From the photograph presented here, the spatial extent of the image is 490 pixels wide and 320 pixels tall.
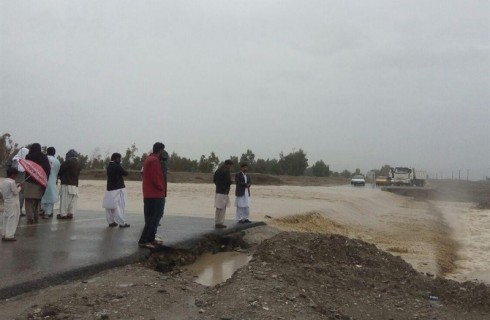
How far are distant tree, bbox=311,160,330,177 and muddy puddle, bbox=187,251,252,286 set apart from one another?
10052cm

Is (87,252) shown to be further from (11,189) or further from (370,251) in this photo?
(370,251)

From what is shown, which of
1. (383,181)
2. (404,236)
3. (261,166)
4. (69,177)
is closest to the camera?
(69,177)

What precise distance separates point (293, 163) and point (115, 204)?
8111 centimetres

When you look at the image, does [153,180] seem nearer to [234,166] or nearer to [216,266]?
[216,266]

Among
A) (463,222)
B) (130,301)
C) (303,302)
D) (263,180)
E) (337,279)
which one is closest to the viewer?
(130,301)

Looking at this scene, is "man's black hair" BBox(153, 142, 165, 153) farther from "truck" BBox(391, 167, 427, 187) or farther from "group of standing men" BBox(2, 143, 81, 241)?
"truck" BBox(391, 167, 427, 187)

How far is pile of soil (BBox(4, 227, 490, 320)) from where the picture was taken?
5.61m

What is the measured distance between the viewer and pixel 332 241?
927 cm

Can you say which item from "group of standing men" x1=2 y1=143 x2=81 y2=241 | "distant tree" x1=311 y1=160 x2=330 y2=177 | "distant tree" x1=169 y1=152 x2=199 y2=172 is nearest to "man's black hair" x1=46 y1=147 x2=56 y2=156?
"group of standing men" x1=2 y1=143 x2=81 y2=241

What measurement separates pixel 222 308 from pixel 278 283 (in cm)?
116

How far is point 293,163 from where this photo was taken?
91500 mm

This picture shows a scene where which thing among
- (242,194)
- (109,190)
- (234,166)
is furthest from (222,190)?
(234,166)

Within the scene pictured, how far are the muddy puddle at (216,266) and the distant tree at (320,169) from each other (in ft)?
330

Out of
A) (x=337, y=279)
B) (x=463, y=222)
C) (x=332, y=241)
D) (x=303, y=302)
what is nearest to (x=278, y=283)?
(x=303, y=302)
